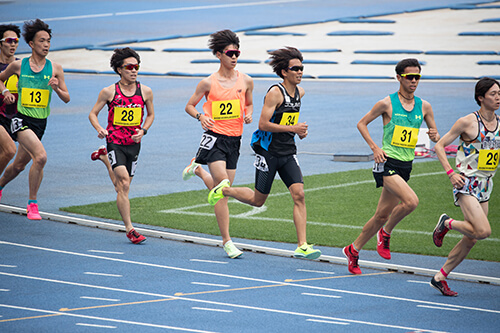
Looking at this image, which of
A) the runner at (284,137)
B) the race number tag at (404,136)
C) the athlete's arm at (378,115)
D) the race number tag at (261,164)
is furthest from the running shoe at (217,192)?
the race number tag at (404,136)

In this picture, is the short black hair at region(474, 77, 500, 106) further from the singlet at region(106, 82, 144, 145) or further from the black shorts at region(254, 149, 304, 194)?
the singlet at region(106, 82, 144, 145)

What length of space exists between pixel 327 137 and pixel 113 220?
7.81 m

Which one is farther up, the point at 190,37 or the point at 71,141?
the point at 190,37

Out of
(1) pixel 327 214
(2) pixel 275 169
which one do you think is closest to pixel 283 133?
(2) pixel 275 169

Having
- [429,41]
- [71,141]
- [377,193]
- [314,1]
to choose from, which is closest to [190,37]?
[429,41]

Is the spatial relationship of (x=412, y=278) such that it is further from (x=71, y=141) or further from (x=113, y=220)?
(x=71, y=141)

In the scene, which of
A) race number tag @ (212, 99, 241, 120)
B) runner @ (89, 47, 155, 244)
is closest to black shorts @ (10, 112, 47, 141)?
runner @ (89, 47, 155, 244)

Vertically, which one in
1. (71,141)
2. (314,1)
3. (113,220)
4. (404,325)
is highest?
(314,1)

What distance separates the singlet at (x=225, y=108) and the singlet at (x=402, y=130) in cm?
189

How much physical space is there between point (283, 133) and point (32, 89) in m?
3.69

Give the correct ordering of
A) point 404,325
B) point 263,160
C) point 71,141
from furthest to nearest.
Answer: point 71,141 < point 263,160 < point 404,325

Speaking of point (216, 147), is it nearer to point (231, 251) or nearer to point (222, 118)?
point (222, 118)

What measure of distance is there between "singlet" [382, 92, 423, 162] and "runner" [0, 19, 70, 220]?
4.45m

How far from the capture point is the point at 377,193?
12.9m
